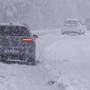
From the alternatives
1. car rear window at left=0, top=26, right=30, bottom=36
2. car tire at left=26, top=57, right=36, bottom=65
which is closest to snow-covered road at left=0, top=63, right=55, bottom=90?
car tire at left=26, top=57, right=36, bottom=65

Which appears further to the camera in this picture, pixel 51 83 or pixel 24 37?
pixel 24 37

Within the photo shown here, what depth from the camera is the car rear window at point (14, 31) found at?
13.9 m

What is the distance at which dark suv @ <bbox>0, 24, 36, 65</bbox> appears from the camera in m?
13.5

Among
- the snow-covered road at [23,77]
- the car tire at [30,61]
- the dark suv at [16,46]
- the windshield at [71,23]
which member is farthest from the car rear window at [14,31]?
the windshield at [71,23]

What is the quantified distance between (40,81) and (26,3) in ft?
198

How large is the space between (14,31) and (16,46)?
816 millimetres

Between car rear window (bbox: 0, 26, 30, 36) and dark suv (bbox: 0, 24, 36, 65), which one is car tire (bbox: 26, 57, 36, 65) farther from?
car rear window (bbox: 0, 26, 30, 36)

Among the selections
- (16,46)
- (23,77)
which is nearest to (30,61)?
(16,46)

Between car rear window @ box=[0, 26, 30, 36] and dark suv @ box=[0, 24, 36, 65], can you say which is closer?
dark suv @ box=[0, 24, 36, 65]

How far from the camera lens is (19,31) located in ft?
46.8

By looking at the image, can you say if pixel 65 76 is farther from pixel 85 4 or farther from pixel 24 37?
pixel 85 4

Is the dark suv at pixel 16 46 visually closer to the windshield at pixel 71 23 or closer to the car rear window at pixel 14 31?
the car rear window at pixel 14 31

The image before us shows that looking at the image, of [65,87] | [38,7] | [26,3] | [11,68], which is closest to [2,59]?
[11,68]

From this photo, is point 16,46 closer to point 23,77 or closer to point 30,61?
point 30,61
